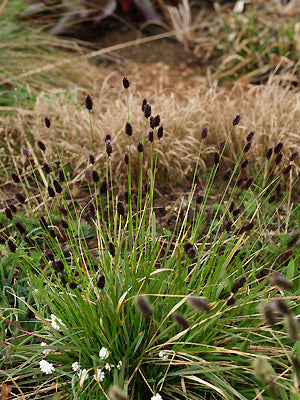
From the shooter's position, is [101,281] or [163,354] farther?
[163,354]

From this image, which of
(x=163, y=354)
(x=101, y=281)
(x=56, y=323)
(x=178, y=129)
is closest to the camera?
(x=101, y=281)

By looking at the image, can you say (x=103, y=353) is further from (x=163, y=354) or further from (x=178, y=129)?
(x=178, y=129)

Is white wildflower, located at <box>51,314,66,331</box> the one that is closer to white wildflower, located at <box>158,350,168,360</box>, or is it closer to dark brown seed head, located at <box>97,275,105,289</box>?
dark brown seed head, located at <box>97,275,105,289</box>

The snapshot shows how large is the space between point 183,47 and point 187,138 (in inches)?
123

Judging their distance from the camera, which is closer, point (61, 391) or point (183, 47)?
point (61, 391)

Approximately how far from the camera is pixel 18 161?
3.37 m

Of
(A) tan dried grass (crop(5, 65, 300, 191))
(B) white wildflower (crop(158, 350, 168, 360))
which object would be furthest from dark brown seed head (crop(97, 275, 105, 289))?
(A) tan dried grass (crop(5, 65, 300, 191))

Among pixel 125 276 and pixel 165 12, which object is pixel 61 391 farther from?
pixel 165 12

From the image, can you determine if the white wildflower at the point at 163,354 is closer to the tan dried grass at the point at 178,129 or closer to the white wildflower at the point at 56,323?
the white wildflower at the point at 56,323

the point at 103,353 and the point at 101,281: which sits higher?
the point at 101,281

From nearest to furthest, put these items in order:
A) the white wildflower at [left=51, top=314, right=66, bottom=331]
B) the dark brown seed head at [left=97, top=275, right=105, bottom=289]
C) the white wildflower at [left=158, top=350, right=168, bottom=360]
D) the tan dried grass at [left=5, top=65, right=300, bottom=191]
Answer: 1. the dark brown seed head at [left=97, top=275, right=105, bottom=289]
2. the white wildflower at [left=158, top=350, right=168, bottom=360]
3. the white wildflower at [left=51, top=314, right=66, bottom=331]
4. the tan dried grass at [left=5, top=65, right=300, bottom=191]

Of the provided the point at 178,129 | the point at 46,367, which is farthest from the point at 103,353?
the point at 178,129

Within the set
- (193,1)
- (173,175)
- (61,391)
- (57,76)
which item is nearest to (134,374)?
(61,391)

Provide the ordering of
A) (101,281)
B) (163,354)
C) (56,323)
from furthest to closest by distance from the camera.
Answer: (56,323) → (163,354) → (101,281)
